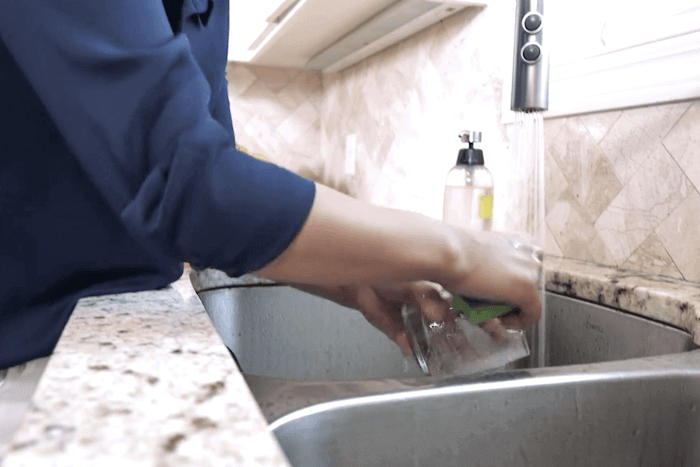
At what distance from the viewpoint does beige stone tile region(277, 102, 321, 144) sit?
2.10 meters

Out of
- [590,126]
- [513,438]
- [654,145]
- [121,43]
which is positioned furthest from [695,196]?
[121,43]

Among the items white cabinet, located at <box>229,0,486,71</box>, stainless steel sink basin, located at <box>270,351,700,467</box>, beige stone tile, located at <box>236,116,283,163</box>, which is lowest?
stainless steel sink basin, located at <box>270,351,700,467</box>

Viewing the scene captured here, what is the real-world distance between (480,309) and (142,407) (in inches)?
14.0

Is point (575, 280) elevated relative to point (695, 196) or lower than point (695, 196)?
lower

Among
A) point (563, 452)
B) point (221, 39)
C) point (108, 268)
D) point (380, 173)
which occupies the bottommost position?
point (563, 452)

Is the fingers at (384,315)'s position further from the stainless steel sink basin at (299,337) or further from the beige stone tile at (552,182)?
the beige stone tile at (552,182)

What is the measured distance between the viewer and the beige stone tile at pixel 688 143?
2.37 feet

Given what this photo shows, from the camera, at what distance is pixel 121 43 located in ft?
1.19

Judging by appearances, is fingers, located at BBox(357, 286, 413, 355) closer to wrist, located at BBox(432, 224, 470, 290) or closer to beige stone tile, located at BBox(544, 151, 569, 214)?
wrist, located at BBox(432, 224, 470, 290)

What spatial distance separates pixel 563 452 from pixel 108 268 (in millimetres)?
445

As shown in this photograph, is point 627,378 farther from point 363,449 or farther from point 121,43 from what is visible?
point 121,43

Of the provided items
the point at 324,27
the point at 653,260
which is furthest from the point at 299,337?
the point at 324,27

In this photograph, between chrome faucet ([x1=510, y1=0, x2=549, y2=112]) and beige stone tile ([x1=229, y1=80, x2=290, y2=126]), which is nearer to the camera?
chrome faucet ([x1=510, y1=0, x2=549, y2=112])

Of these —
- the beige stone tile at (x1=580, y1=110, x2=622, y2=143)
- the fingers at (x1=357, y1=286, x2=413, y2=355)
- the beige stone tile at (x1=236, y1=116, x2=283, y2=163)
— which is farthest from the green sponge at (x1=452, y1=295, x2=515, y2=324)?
the beige stone tile at (x1=236, y1=116, x2=283, y2=163)
